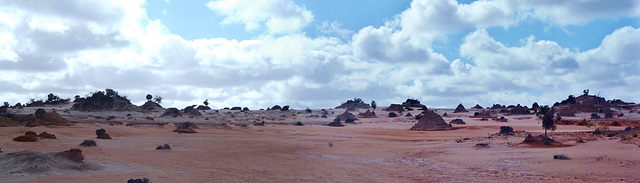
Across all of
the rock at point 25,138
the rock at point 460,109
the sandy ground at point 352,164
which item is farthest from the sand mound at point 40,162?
the rock at point 460,109

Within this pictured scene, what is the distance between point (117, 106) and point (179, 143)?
142 feet

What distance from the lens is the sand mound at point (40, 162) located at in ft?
39.2

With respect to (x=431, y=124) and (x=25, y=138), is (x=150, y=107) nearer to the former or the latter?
(x=431, y=124)

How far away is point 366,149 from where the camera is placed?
2559 cm

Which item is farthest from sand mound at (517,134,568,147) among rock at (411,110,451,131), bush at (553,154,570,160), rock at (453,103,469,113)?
rock at (453,103,469,113)

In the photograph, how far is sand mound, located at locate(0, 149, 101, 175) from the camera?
11953mm

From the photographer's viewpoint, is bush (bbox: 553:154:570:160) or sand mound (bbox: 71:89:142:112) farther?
sand mound (bbox: 71:89:142:112)

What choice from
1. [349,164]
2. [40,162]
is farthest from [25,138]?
[349,164]

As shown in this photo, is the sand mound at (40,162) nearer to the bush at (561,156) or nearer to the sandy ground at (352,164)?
the sandy ground at (352,164)

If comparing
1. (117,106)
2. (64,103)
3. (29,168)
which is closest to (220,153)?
(29,168)

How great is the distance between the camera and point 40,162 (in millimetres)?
12367

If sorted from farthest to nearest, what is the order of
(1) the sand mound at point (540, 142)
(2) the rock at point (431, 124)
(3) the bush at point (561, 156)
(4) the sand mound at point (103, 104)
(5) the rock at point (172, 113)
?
(4) the sand mound at point (103, 104), (5) the rock at point (172, 113), (2) the rock at point (431, 124), (1) the sand mound at point (540, 142), (3) the bush at point (561, 156)

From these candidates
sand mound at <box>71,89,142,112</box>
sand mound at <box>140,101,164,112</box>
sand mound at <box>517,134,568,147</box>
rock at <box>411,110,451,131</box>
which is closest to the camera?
sand mound at <box>517,134,568,147</box>

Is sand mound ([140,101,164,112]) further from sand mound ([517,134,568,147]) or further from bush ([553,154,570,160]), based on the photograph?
bush ([553,154,570,160])
